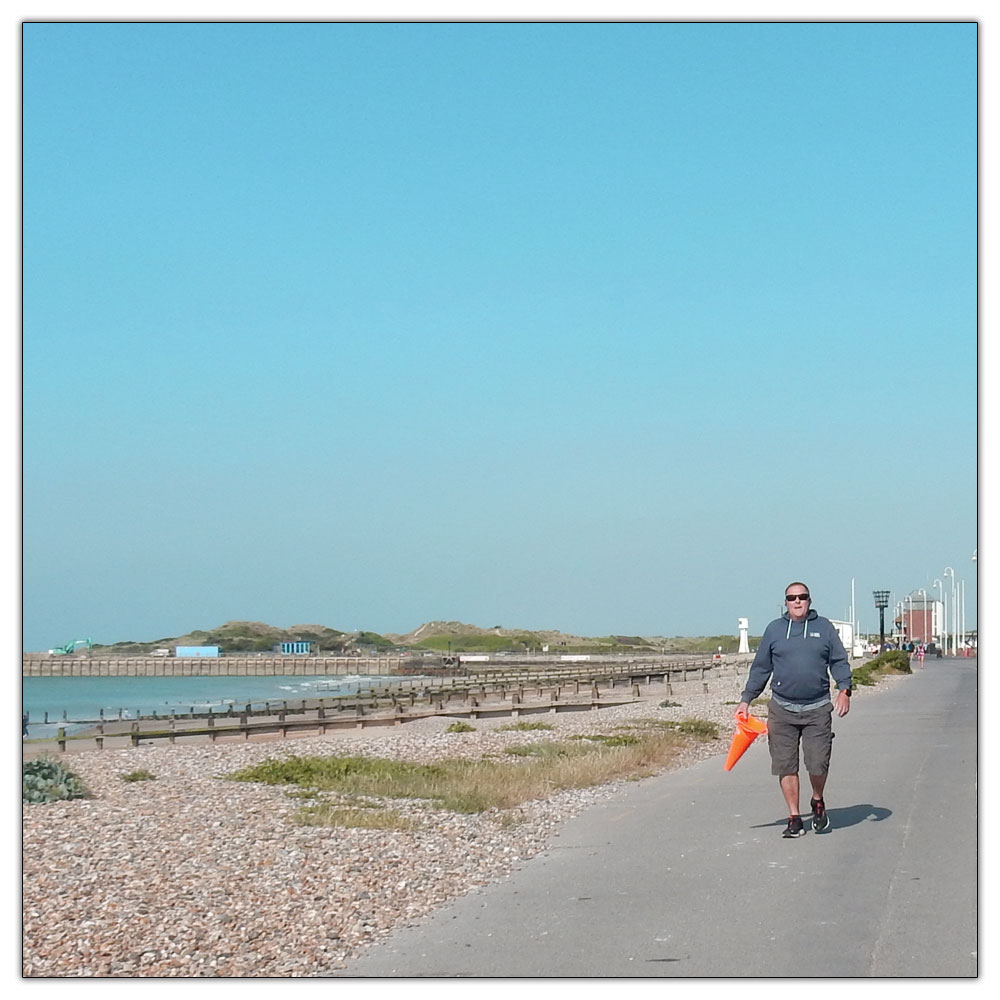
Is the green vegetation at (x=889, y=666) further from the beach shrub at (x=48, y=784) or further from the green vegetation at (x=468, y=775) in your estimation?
the beach shrub at (x=48, y=784)

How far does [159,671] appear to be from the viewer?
17738 centimetres

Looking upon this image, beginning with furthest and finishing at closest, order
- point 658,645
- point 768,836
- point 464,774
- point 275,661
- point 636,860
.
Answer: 1. point 658,645
2. point 275,661
3. point 464,774
4. point 768,836
5. point 636,860

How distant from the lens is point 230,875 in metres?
9.77

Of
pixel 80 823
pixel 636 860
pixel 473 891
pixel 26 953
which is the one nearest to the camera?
pixel 26 953

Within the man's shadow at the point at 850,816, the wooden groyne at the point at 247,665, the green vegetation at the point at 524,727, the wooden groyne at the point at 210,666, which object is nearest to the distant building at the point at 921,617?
the wooden groyne at the point at 247,665

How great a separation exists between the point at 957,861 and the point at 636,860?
96.8 inches

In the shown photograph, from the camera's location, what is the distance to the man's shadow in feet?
38.7

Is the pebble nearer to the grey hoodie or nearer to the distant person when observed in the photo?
the distant person

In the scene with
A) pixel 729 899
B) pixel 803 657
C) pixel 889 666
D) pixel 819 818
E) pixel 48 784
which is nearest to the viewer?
pixel 729 899

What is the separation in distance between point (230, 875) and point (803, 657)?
4915mm

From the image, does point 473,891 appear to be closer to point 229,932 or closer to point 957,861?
point 229,932

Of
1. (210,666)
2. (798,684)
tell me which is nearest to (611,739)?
(798,684)

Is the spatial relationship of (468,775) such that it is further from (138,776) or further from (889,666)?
(889,666)

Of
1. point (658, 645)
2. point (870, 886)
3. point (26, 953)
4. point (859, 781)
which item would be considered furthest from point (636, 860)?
point (658, 645)
